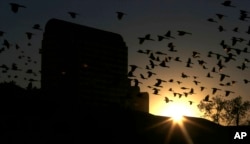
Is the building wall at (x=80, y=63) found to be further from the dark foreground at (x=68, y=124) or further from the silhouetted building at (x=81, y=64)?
the dark foreground at (x=68, y=124)

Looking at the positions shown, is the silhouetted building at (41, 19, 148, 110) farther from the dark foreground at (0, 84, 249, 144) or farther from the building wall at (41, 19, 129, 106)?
the dark foreground at (0, 84, 249, 144)

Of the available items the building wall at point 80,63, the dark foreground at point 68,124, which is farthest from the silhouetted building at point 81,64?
the dark foreground at point 68,124

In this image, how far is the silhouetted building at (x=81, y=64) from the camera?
17488cm

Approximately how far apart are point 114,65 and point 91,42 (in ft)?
50.9

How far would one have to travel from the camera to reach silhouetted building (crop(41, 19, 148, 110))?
174875 millimetres

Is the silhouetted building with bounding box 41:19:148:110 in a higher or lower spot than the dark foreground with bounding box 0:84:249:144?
higher

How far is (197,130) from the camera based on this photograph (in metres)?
71.4

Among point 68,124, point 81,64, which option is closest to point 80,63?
point 81,64

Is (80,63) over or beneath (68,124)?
over

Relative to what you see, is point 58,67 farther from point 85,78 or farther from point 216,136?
point 216,136

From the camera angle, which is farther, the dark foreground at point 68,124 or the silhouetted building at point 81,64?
the silhouetted building at point 81,64

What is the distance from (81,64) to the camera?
607 ft

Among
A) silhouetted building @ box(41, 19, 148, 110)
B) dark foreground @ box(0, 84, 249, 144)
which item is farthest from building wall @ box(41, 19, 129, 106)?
dark foreground @ box(0, 84, 249, 144)

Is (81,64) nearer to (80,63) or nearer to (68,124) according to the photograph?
(80,63)
